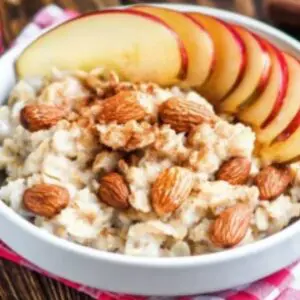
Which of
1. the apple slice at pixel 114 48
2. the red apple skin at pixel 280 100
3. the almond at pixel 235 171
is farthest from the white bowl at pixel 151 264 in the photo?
the apple slice at pixel 114 48

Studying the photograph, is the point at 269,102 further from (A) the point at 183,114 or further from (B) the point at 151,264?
(B) the point at 151,264

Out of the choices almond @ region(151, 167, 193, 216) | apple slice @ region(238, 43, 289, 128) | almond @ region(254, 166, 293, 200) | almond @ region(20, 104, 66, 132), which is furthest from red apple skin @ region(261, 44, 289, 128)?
almond @ region(20, 104, 66, 132)

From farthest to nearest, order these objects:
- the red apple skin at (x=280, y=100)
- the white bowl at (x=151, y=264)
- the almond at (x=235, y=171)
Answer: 1. the red apple skin at (x=280, y=100)
2. the almond at (x=235, y=171)
3. the white bowl at (x=151, y=264)

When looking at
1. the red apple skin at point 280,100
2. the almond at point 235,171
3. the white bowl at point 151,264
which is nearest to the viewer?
the white bowl at point 151,264

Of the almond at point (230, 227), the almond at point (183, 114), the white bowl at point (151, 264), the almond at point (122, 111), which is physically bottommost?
the white bowl at point (151, 264)

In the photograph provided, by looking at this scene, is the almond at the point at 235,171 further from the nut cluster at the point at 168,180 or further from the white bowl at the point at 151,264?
the white bowl at the point at 151,264

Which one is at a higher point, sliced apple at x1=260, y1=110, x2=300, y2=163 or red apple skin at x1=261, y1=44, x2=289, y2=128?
red apple skin at x1=261, y1=44, x2=289, y2=128

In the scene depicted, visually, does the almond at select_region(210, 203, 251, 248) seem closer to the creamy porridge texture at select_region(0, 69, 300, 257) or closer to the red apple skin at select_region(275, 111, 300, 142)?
the creamy porridge texture at select_region(0, 69, 300, 257)
